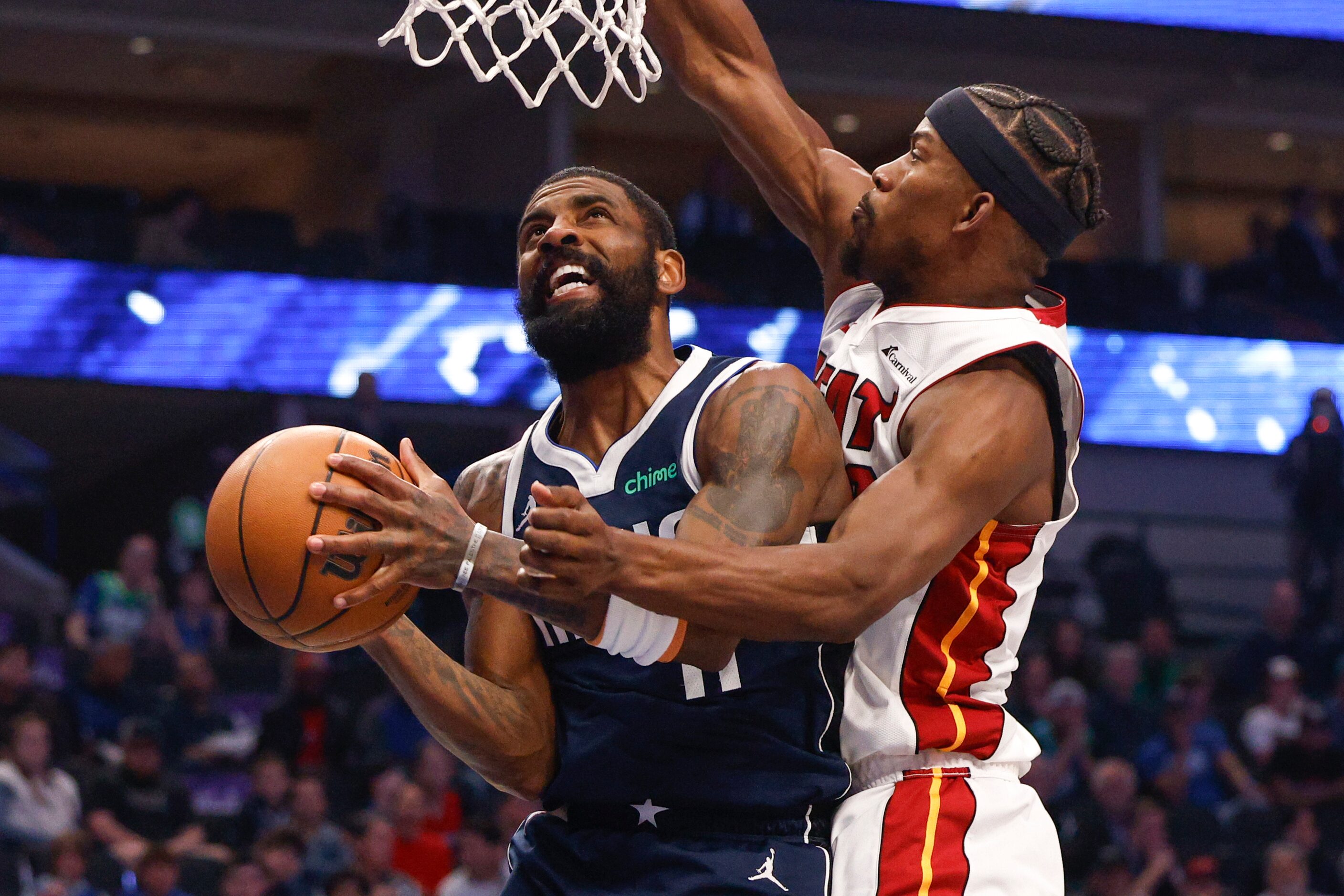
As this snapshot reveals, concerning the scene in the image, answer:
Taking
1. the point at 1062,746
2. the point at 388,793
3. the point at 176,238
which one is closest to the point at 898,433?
the point at 388,793

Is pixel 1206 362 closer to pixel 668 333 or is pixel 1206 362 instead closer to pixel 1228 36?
pixel 1228 36

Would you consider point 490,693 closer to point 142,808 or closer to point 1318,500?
point 142,808

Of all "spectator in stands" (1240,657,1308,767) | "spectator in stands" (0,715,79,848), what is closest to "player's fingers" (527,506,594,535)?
"spectator in stands" (0,715,79,848)

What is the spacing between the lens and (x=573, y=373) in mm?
3447

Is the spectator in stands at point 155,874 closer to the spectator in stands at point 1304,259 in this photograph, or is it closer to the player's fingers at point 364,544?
the player's fingers at point 364,544

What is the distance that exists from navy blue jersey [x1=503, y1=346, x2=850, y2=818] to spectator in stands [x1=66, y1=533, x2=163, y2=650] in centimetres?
728

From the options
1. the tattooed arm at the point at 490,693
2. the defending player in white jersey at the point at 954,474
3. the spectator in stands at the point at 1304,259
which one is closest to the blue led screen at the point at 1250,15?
the spectator in stands at the point at 1304,259

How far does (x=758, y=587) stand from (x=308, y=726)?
23.4ft

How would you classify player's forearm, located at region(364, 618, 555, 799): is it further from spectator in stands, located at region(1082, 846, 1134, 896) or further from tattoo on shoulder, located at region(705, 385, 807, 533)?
spectator in stands, located at region(1082, 846, 1134, 896)

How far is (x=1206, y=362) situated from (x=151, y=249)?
879 cm

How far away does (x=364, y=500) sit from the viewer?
2600mm

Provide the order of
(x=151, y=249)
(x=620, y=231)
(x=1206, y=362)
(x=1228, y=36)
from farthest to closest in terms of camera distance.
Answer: (x=1228, y=36)
(x=1206, y=362)
(x=151, y=249)
(x=620, y=231)

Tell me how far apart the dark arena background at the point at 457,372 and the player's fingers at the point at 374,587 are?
534cm

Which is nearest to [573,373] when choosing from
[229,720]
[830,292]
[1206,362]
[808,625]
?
[830,292]
